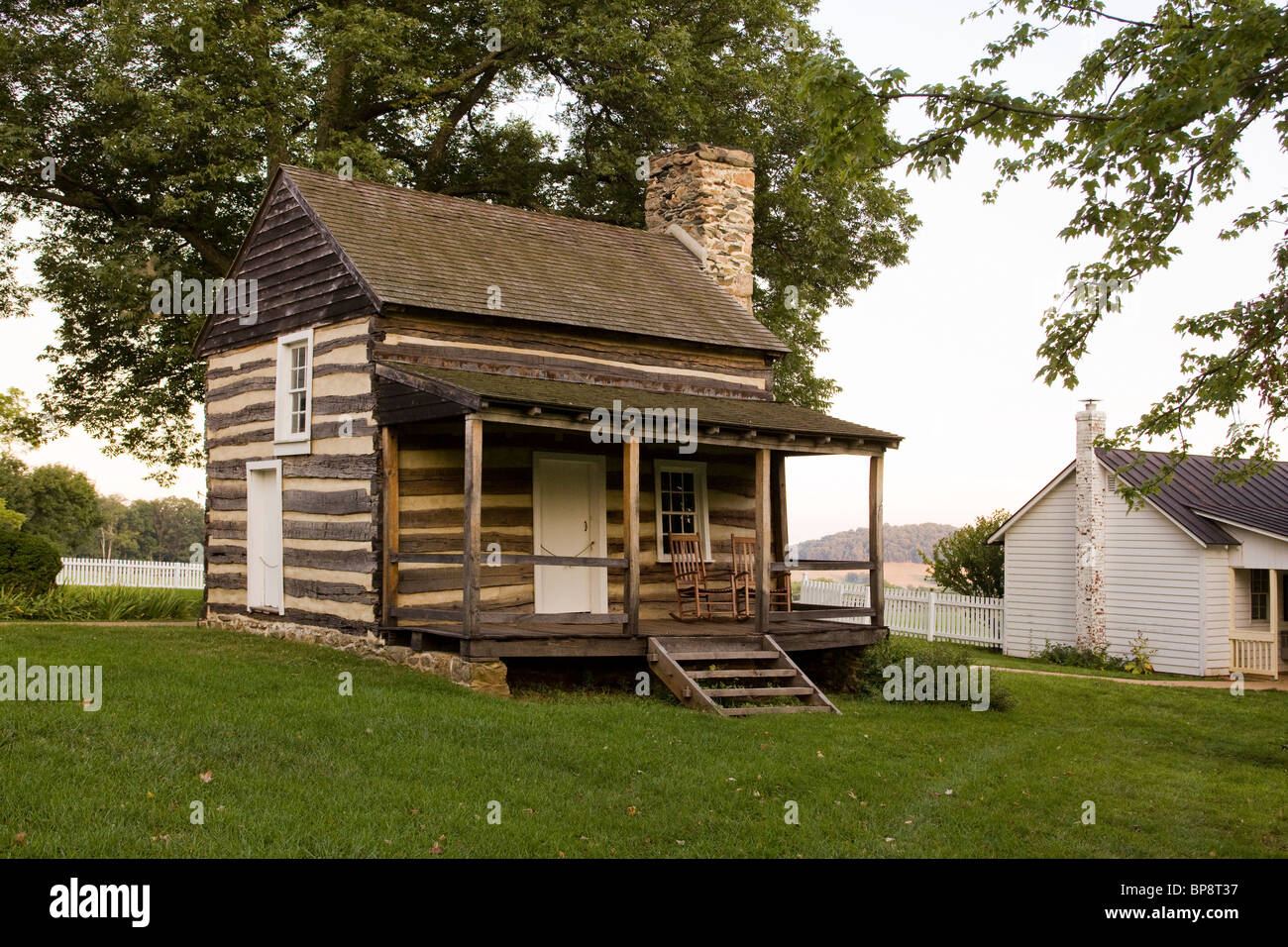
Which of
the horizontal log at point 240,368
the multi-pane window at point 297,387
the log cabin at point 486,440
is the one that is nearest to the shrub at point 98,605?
the log cabin at point 486,440

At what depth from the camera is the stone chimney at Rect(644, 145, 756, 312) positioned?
19391 millimetres

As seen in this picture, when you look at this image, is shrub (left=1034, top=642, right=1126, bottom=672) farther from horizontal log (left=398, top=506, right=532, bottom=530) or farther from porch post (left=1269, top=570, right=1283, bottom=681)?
horizontal log (left=398, top=506, right=532, bottom=530)

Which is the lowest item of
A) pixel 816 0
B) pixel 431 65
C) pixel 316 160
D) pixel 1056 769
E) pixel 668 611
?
pixel 1056 769

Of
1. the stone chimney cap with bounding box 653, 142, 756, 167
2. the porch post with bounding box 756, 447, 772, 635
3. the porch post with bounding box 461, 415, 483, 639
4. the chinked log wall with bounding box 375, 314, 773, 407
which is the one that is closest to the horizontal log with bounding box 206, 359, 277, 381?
the chinked log wall with bounding box 375, 314, 773, 407

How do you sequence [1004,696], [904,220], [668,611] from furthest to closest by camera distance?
[904,220], [668,611], [1004,696]

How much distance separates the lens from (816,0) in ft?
85.0

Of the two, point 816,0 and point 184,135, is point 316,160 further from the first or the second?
point 816,0

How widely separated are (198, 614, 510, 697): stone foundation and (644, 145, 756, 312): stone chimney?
8958 millimetres

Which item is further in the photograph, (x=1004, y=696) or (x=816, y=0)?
(x=816, y=0)

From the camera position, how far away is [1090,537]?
72.1 ft
